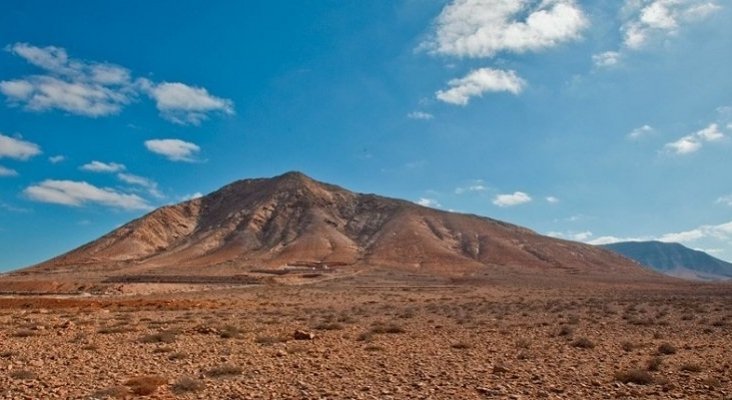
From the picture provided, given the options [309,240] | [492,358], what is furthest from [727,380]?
[309,240]

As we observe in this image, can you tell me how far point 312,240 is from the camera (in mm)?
146500

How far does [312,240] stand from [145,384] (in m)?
136

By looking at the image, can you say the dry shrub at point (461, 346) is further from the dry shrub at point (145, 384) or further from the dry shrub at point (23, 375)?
the dry shrub at point (23, 375)

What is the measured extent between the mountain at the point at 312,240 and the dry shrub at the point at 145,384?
309ft

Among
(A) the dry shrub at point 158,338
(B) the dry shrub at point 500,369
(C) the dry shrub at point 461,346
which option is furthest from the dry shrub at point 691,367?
(A) the dry shrub at point 158,338

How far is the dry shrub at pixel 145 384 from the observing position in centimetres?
1078

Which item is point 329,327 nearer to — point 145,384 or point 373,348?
point 373,348

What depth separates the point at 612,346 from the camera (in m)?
17.4

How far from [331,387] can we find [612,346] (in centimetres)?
1049

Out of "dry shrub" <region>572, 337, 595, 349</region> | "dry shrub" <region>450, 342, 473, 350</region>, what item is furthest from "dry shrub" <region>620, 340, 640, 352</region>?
"dry shrub" <region>450, 342, 473, 350</region>

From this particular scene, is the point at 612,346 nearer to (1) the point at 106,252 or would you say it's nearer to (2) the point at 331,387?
(2) the point at 331,387

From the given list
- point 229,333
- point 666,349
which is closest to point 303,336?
point 229,333

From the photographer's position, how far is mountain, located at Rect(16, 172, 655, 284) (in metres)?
128

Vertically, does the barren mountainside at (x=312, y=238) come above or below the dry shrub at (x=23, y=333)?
above
